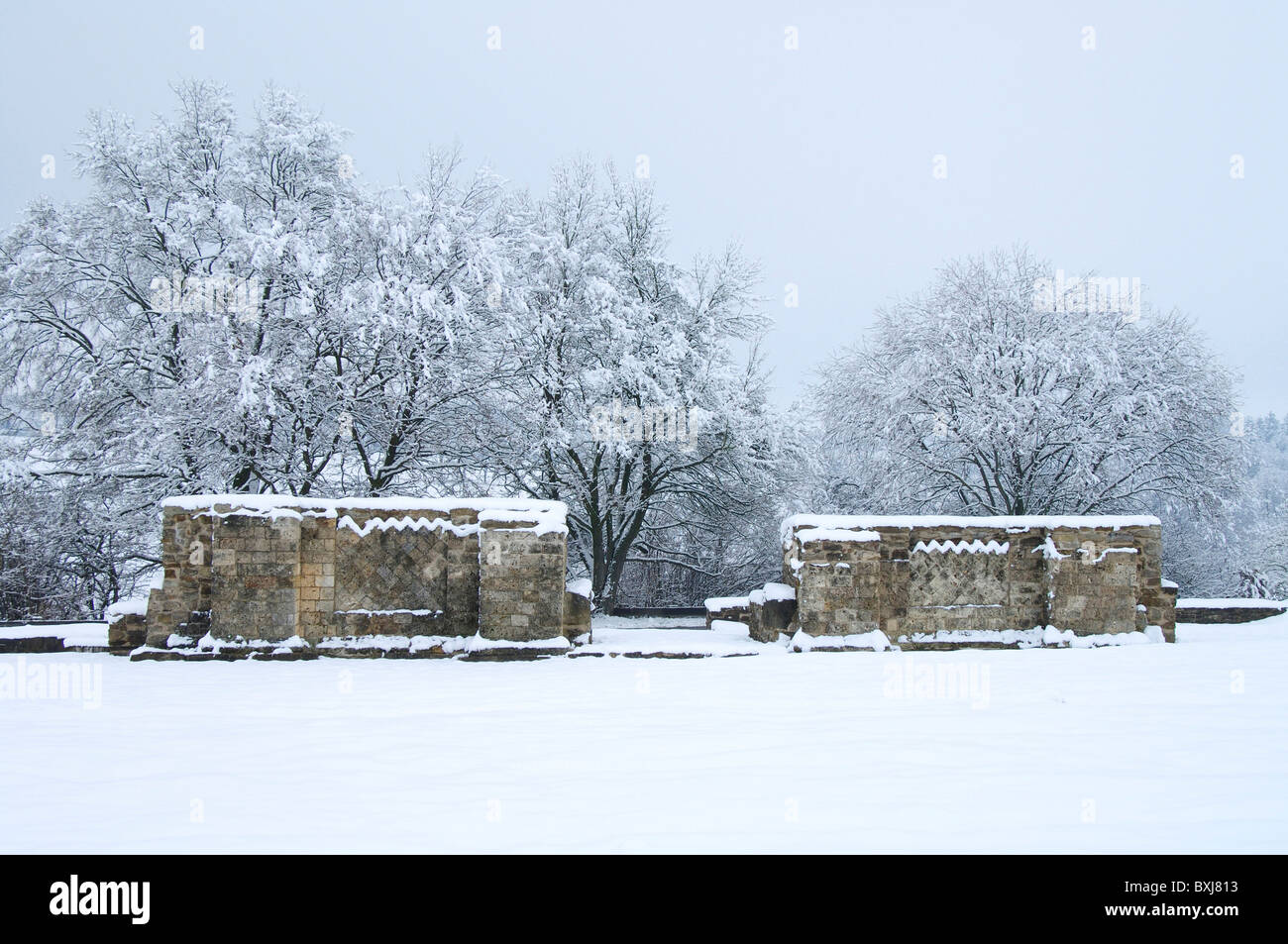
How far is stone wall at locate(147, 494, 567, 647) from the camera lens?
7.70 meters

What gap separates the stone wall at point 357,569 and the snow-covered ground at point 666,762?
111 cm

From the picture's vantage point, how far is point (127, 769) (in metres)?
3.97

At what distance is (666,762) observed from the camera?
13.3 ft

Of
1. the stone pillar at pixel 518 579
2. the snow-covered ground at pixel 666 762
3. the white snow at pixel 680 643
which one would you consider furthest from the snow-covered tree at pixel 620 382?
the snow-covered ground at pixel 666 762

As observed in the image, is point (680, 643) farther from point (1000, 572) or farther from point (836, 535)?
point (1000, 572)

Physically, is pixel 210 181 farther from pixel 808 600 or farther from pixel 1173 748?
pixel 1173 748

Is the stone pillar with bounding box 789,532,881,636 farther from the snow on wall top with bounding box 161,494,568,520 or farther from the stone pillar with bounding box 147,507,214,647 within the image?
the stone pillar with bounding box 147,507,214,647

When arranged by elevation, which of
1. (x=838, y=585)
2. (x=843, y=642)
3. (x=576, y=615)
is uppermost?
(x=838, y=585)

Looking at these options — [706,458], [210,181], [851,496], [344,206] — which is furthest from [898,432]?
[210,181]

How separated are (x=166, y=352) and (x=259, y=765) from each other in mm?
12255

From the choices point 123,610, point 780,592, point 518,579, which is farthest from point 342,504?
point 780,592

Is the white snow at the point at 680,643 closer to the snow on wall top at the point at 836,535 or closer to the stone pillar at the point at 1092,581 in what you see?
the snow on wall top at the point at 836,535

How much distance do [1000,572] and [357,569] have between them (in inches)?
275

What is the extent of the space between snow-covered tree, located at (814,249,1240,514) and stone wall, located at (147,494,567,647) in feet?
40.0
